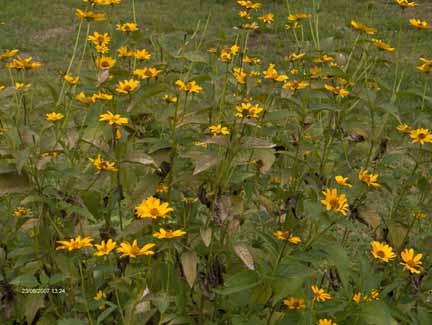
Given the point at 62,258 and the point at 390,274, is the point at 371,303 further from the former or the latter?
the point at 62,258

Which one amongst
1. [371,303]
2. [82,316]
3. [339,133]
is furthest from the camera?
[339,133]

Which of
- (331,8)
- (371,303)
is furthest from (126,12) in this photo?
(371,303)

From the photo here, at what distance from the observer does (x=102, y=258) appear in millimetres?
1668

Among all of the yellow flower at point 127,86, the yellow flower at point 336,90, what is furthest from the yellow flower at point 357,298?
the yellow flower at point 127,86

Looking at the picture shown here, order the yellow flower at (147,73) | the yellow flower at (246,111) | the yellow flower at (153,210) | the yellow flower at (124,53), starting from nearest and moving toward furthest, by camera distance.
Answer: the yellow flower at (153,210)
the yellow flower at (246,111)
the yellow flower at (147,73)
the yellow flower at (124,53)

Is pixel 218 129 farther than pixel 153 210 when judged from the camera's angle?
Yes

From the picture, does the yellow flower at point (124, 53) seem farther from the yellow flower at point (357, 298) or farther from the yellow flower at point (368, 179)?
the yellow flower at point (357, 298)

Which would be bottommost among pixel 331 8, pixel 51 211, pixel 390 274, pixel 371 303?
pixel 331 8

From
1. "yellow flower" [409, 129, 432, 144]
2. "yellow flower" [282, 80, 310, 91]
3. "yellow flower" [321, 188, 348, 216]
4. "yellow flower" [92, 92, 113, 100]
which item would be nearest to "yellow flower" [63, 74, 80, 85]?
"yellow flower" [92, 92, 113, 100]

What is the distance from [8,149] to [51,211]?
0.17 metres

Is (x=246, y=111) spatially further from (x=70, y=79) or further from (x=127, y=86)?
(x=70, y=79)

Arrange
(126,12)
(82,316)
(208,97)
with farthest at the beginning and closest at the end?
(126,12), (208,97), (82,316)

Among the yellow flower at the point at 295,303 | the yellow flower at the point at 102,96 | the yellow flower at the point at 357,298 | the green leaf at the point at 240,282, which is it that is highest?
the yellow flower at the point at 102,96

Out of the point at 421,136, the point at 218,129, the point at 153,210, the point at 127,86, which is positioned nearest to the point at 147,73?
the point at 127,86
